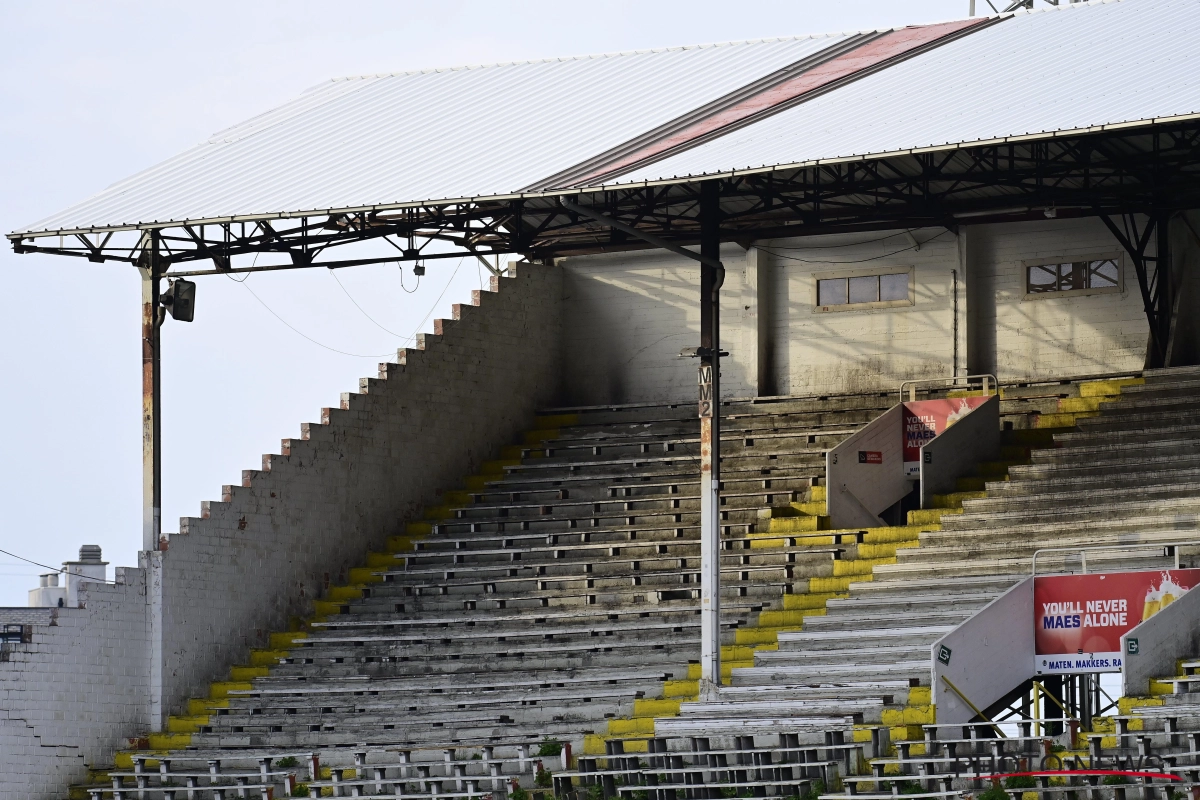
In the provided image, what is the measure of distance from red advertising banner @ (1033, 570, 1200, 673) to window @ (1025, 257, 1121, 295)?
8419 millimetres

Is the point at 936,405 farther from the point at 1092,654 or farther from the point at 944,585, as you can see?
the point at 1092,654

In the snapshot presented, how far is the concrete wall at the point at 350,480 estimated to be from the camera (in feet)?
93.2

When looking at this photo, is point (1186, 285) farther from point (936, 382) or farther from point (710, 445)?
point (710, 445)

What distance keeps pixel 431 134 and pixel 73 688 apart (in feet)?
28.0

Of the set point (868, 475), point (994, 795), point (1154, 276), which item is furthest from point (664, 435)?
point (994, 795)

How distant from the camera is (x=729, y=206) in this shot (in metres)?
31.9

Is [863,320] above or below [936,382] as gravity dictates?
above

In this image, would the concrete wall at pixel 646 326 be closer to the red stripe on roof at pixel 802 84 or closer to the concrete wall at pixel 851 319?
the concrete wall at pixel 851 319

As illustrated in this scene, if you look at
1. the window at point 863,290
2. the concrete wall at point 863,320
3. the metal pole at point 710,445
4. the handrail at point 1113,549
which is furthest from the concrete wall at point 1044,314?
the metal pole at point 710,445

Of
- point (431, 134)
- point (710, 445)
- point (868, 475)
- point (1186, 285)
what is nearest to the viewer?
point (710, 445)

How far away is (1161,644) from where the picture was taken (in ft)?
72.9

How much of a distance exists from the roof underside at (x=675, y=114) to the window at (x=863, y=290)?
3.43 meters

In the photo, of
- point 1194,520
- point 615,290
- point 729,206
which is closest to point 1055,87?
point 1194,520

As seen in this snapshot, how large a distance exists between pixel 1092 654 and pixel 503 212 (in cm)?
1043
